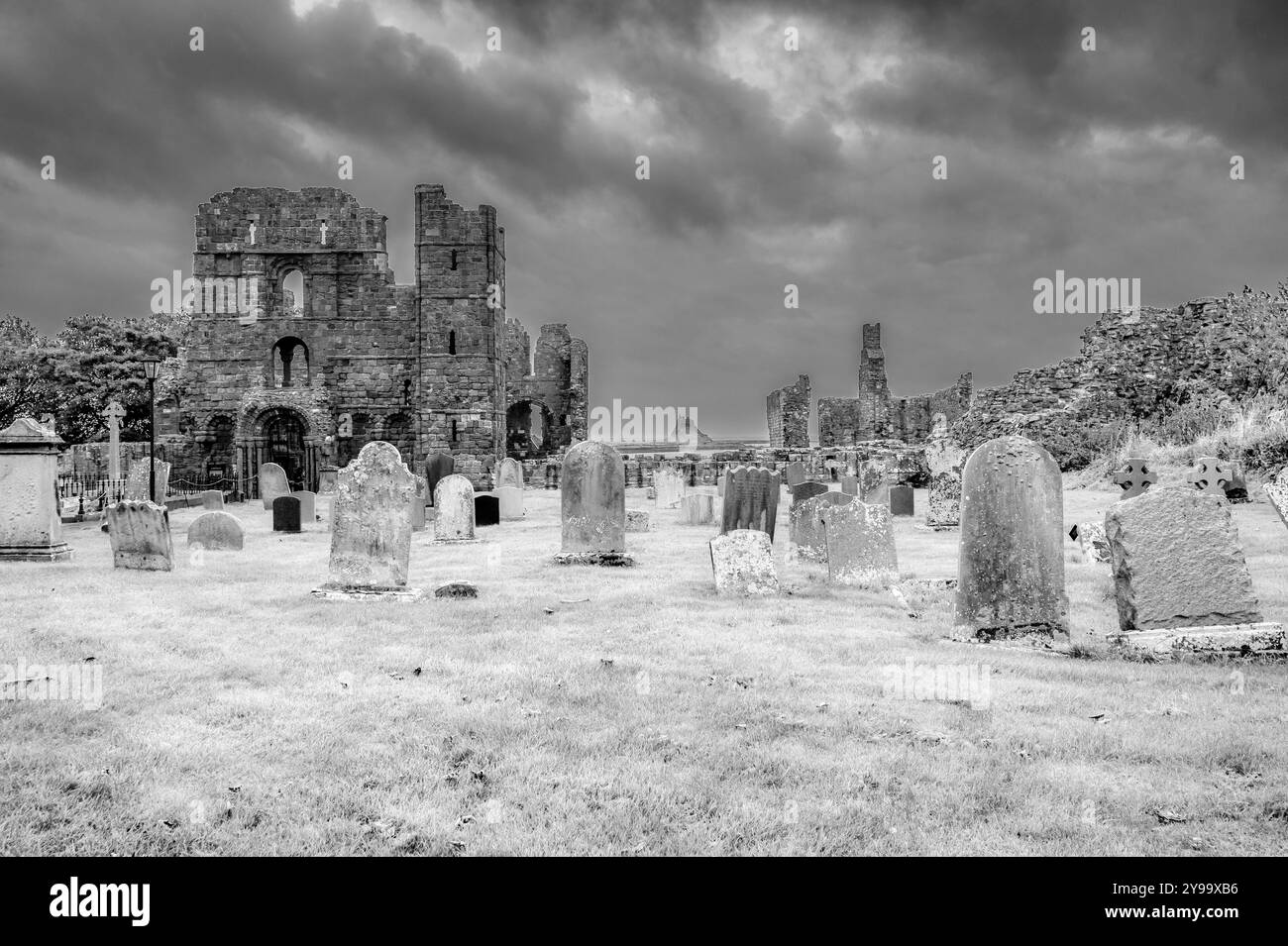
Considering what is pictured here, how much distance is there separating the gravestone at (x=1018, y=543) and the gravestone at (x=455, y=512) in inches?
391

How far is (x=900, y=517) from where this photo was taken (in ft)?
59.0

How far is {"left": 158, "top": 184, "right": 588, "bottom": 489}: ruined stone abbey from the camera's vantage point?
29.0 metres

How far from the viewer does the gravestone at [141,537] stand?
10375mm

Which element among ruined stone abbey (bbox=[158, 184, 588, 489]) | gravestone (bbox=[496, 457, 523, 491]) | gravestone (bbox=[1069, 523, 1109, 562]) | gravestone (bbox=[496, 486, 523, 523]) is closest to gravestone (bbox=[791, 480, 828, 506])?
gravestone (bbox=[1069, 523, 1109, 562])

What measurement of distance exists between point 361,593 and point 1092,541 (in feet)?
29.4

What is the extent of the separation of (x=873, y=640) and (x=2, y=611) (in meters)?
8.25

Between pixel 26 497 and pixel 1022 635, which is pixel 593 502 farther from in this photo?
pixel 26 497

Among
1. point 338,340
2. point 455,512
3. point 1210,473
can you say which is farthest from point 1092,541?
point 338,340

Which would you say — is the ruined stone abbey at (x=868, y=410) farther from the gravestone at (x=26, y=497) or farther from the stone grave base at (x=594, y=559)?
the gravestone at (x=26, y=497)

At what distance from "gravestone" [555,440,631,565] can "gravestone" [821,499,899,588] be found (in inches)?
123

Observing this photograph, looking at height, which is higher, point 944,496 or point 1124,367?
point 1124,367

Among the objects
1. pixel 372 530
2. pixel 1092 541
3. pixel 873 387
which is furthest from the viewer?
pixel 873 387

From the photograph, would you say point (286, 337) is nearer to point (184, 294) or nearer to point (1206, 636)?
point (184, 294)

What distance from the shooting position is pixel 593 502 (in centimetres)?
1130
